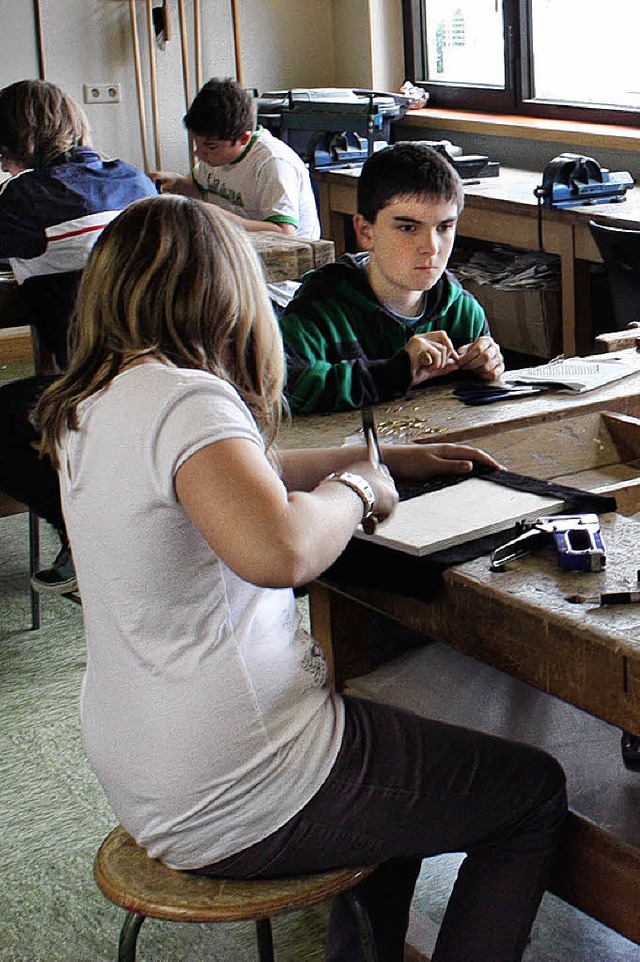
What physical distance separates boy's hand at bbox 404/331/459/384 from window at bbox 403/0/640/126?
122 inches

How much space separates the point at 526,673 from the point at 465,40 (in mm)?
5023

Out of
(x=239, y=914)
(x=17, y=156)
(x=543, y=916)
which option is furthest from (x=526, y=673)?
(x=17, y=156)

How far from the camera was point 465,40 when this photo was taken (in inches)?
230

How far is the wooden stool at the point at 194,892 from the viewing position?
133cm

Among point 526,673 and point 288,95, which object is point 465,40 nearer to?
point 288,95

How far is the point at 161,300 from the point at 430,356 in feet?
2.81

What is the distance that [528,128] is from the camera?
5.21 meters

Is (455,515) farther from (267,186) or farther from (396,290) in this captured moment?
(267,186)

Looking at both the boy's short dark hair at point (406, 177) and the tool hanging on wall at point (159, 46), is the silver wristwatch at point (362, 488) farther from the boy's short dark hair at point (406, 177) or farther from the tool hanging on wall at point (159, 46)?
the tool hanging on wall at point (159, 46)

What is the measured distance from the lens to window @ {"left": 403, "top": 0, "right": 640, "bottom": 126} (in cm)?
502

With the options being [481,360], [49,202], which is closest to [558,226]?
[49,202]

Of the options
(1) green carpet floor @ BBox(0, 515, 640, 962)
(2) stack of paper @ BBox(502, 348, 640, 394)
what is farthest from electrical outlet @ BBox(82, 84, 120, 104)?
(2) stack of paper @ BBox(502, 348, 640, 394)

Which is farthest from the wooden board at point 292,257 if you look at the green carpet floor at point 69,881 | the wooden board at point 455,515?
the wooden board at point 455,515

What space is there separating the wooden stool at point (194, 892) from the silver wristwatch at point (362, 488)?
40 cm
